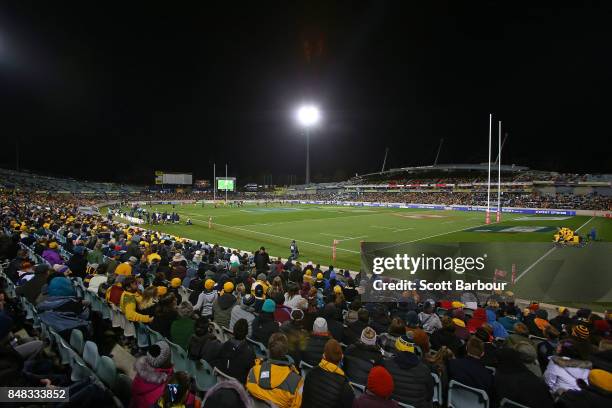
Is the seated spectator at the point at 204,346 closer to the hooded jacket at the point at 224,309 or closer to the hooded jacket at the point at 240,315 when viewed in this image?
the hooded jacket at the point at 240,315

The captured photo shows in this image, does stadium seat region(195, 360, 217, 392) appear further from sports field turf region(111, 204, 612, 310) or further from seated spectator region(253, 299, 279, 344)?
sports field turf region(111, 204, 612, 310)

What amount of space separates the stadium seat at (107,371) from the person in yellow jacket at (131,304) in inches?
91.5

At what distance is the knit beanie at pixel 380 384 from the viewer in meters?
3.46

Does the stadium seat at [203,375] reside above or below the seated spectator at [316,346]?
below

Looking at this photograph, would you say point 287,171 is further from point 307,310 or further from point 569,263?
point 307,310

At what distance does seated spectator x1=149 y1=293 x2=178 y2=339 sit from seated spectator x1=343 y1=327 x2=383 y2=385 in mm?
3219

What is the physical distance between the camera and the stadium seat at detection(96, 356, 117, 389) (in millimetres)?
4074

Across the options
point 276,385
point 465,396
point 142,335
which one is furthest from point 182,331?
point 465,396

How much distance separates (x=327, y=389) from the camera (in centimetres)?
369

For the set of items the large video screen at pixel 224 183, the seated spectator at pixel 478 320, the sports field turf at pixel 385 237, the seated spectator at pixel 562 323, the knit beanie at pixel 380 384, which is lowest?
the sports field turf at pixel 385 237

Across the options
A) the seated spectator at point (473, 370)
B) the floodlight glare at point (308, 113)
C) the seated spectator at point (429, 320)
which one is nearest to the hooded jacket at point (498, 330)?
the seated spectator at point (429, 320)

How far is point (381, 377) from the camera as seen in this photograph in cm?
350

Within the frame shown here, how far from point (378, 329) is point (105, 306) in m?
6.08

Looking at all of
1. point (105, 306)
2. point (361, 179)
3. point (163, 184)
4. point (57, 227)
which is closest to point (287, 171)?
point (361, 179)
